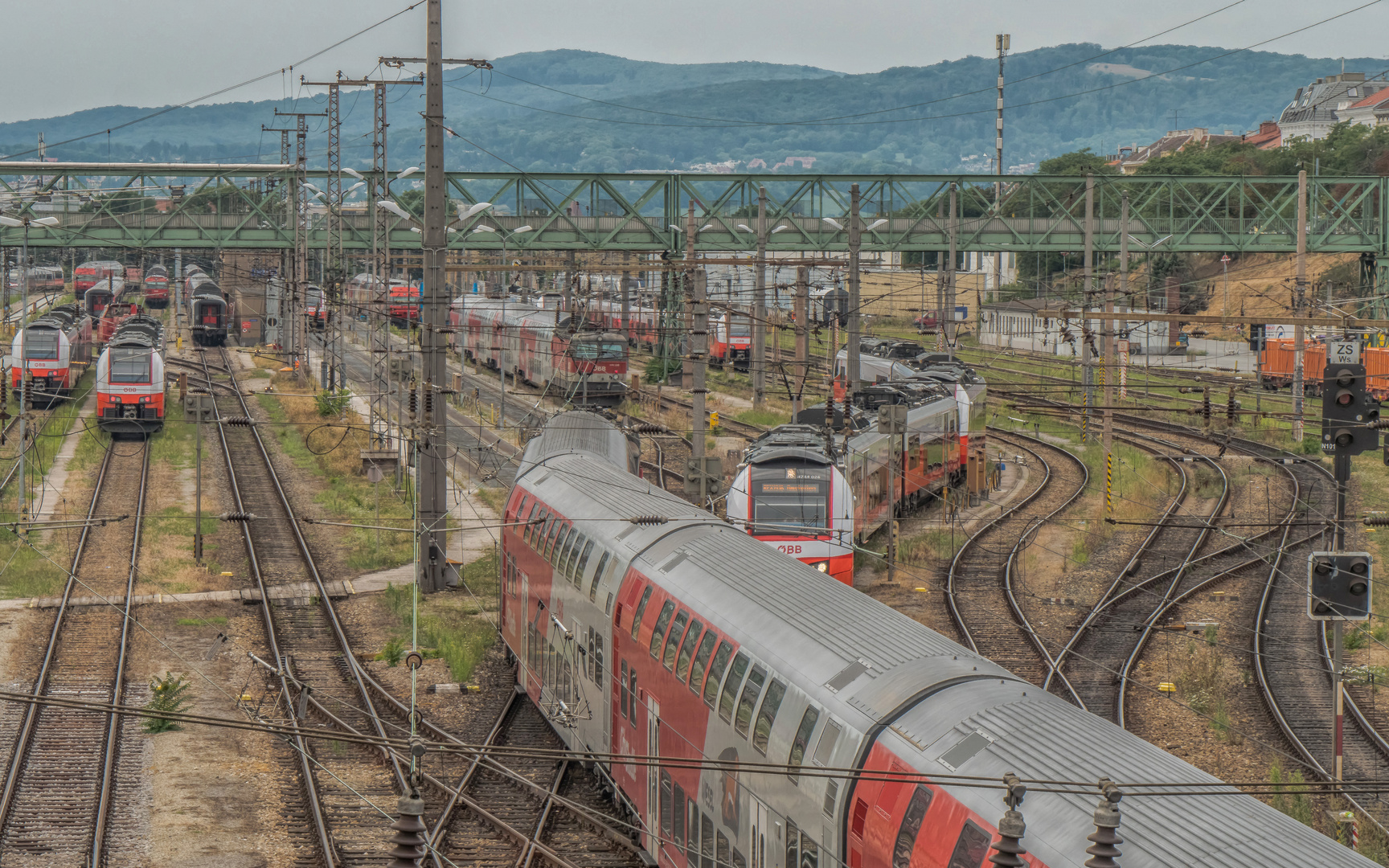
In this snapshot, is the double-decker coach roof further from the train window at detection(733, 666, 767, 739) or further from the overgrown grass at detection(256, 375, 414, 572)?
the overgrown grass at detection(256, 375, 414, 572)

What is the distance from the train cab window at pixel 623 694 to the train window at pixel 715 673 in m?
2.49

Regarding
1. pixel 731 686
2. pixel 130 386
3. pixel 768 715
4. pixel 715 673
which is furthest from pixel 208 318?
pixel 768 715

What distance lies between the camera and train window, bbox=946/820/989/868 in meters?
8.41

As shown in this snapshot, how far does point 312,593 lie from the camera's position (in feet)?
91.9

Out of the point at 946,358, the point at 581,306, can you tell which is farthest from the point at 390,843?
the point at 581,306

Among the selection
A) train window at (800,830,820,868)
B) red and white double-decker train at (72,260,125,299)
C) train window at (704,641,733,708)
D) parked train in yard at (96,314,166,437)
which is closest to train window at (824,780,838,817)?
train window at (800,830,820,868)

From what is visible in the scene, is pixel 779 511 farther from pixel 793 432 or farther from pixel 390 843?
pixel 390 843

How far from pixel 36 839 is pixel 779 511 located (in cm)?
1275

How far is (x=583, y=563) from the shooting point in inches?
673

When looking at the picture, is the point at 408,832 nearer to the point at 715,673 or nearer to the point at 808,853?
the point at 808,853

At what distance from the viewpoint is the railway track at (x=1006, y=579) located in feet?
75.7

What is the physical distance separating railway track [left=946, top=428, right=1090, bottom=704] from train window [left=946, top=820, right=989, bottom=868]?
39.3ft

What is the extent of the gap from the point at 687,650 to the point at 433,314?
13.6 m

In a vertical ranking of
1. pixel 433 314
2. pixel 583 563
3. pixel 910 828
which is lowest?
pixel 910 828
